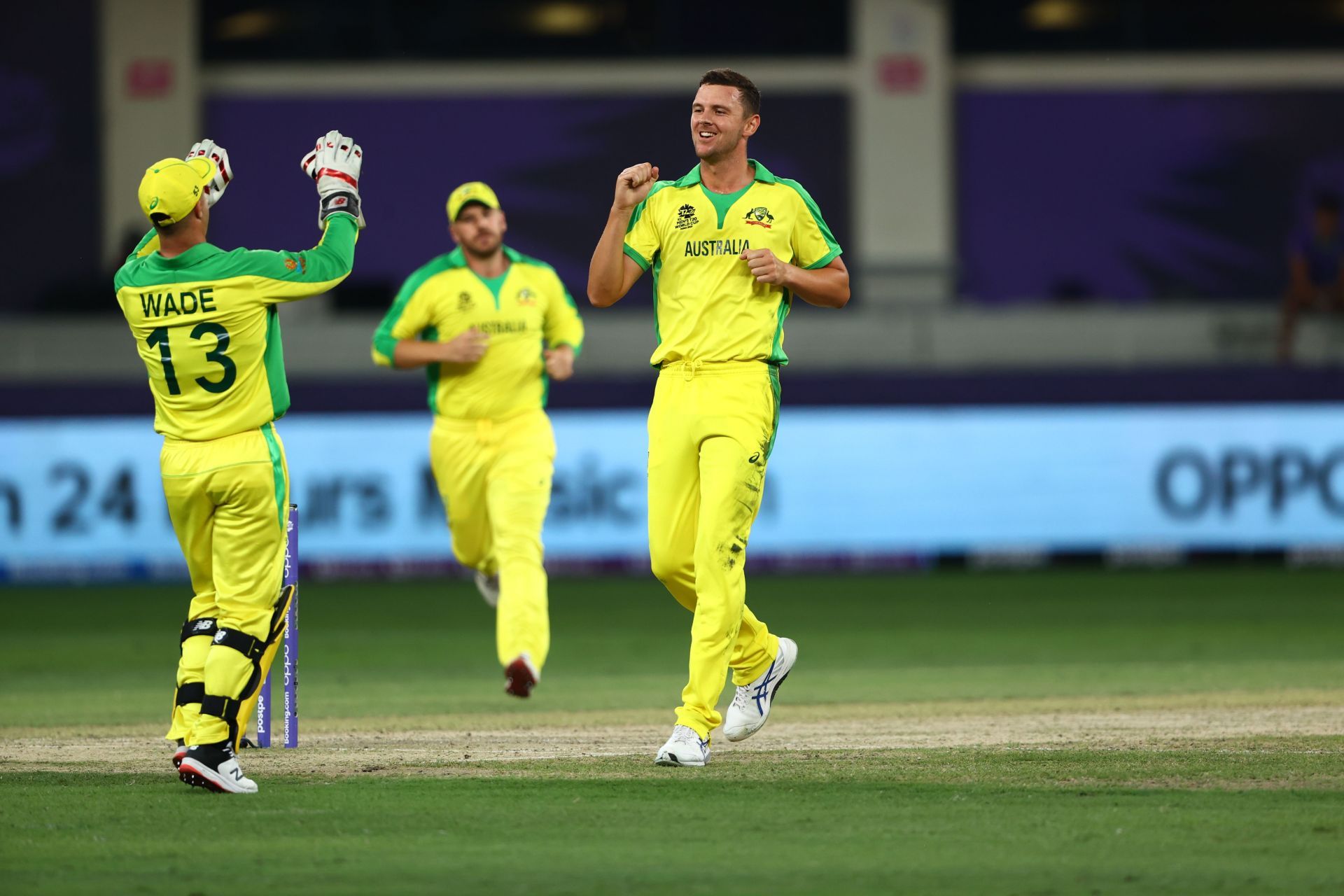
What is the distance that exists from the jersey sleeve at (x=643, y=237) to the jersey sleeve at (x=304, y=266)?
104cm

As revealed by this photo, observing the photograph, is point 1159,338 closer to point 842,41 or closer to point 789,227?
point 842,41

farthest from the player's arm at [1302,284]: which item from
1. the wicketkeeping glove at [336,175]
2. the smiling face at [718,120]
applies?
the wicketkeeping glove at [336,175]

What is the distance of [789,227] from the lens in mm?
7309

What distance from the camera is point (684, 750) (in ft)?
22.7

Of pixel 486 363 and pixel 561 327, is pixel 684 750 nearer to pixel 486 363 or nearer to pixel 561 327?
pixel 486 363

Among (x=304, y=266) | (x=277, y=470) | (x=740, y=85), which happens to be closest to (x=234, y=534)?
(x=277, y=470)

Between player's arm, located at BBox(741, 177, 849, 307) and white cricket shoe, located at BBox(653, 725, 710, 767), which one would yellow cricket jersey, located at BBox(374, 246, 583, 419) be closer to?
player's arm, located at BBox(741, 177, 849, 307)

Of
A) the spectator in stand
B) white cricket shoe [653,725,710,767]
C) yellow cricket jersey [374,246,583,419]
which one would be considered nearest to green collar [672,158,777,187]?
white cricket shoe [653,725,710,767]

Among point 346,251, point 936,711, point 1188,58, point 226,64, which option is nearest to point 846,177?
point 1188,58

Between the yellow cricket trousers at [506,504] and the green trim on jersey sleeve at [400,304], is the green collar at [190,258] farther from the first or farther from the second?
the green trim on jersey sleeve at [400,304]

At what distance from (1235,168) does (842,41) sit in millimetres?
5416

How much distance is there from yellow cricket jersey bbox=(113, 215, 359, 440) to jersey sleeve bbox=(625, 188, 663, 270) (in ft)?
3.85

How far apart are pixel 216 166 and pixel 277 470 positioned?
1.17 meters

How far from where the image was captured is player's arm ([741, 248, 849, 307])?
7.05 metres
